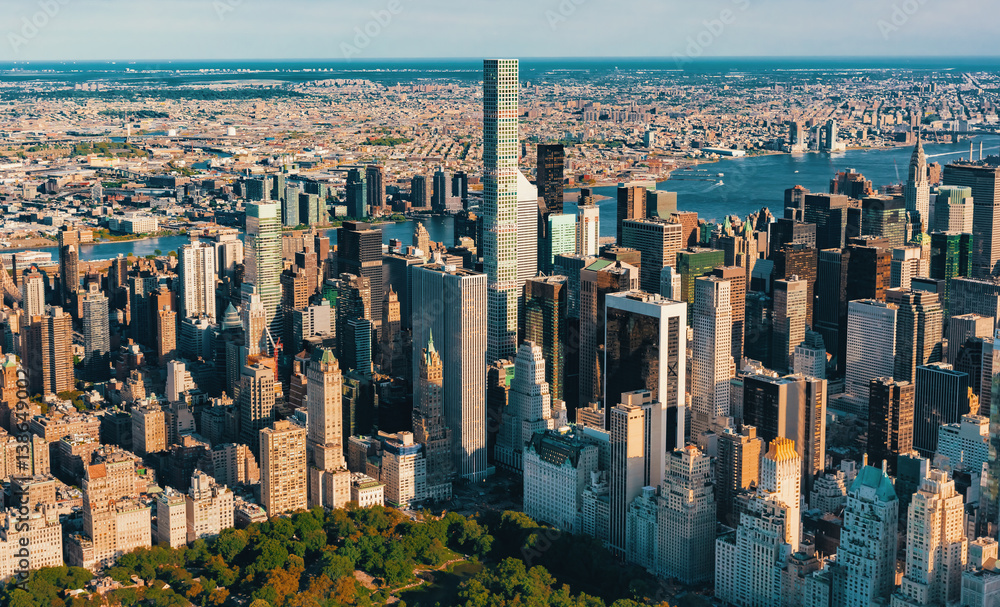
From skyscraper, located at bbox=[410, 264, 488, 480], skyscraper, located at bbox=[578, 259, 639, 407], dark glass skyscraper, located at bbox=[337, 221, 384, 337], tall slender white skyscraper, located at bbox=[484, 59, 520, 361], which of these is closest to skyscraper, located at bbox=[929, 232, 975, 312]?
skyscraper, located at bbox=[578, 259, 639, 407]

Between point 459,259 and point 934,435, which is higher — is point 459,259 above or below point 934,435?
above

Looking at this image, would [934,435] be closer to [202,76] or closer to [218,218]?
[218,218]

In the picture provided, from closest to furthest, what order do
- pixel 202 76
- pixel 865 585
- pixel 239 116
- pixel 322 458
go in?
pixel 865 585, pixel 322 458, pixel 239 116, pixel 202 76

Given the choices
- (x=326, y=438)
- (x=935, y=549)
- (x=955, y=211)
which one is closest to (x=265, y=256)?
(x=326, y=438)

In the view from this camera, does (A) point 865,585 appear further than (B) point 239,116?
No

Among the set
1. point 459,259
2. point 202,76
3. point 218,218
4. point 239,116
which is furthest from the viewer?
point 202,76

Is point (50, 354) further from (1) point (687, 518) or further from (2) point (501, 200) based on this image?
(1) point (687, 518)

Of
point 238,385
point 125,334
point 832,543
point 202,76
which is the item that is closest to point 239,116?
point 202,76

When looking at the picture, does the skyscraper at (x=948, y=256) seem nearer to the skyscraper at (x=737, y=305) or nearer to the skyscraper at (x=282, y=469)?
the skyscraper at (x=737, y=305)
